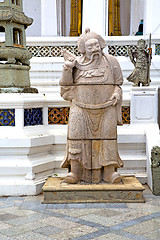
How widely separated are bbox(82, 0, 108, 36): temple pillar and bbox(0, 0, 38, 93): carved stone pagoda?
10.9 ft

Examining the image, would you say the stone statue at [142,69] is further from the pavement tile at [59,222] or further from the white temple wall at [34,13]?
the white temple wall at [34,13]

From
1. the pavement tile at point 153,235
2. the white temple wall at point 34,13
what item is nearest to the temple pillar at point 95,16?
the white temple wall at point 34,13

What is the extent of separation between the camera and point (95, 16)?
11523 millimetres

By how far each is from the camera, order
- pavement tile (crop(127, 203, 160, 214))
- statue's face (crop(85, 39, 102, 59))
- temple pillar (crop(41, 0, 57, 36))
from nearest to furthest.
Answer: pavement tile (crop(127, 203, 160, 214)) < statue's face (crop(85, 39, 102, 59)) < temple pillar (crop(41, 0, 57, 36))

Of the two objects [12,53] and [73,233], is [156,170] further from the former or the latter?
[12,53]

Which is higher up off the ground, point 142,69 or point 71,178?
point 142,69

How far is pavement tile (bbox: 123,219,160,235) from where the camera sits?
A: 18.2ft

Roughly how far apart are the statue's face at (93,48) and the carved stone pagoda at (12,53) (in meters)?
1.64

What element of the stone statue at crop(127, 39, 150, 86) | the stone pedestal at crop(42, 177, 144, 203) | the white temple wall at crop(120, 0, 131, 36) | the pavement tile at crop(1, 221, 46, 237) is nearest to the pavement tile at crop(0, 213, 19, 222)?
the pavement tile at crop(1, 221, 46, 237)

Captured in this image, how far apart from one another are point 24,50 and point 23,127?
1.56 meters

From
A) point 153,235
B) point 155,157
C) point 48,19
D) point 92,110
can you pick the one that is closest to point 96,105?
point 92,110

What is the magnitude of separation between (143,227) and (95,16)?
7.09 metres

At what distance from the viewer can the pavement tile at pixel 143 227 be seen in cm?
555

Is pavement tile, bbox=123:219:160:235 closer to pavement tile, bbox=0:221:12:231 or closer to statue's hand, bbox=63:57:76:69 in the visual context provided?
pavement tile, bbox=0:221:12:231
